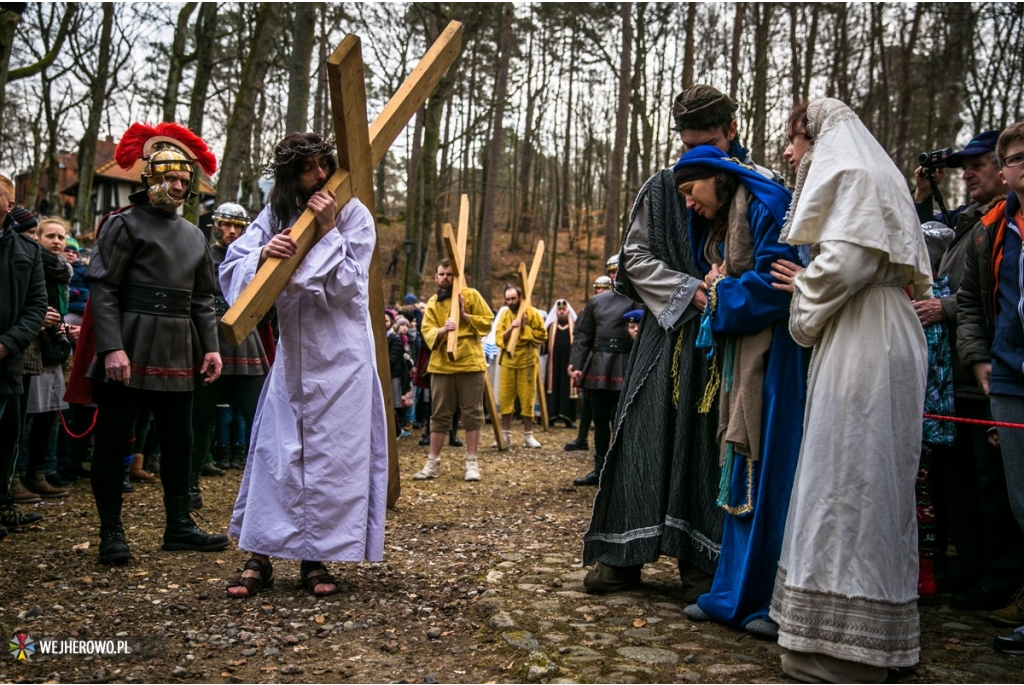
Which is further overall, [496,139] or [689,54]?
[496,139]

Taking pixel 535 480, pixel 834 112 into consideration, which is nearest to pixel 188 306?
pixel 834 112

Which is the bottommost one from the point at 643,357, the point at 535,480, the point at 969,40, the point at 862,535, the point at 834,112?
the point at 535,480

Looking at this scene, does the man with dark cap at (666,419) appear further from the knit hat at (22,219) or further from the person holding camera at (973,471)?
the knit hat at (22,219)

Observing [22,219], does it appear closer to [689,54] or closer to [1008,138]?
[1008,138]

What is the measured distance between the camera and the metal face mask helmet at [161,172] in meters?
4.75

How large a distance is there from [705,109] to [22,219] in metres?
3.97

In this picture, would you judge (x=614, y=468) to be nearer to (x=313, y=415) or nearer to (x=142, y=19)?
(x=313, y=415)

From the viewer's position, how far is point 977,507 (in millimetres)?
4512

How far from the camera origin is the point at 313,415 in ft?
13.4

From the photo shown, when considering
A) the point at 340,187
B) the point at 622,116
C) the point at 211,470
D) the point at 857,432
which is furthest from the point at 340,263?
the point at 622,116

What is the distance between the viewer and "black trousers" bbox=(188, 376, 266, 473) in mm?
6379

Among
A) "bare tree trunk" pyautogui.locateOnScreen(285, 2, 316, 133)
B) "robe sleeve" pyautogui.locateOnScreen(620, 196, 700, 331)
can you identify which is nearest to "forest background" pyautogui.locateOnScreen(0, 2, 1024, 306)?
"bare tree trunk" pyautogui.locateOnScreen(285, 2, 316, 133)

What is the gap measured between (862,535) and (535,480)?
232 inches

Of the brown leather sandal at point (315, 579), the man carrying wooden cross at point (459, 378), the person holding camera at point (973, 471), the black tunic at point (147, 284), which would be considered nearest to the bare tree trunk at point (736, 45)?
the man carrying wooden cross at point (459, 378)
